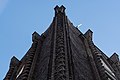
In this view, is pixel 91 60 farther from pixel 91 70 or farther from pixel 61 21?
pixel 61 21

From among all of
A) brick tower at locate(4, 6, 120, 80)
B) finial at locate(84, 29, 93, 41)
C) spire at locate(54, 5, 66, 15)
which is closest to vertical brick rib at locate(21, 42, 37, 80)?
brick tower at locate(4, 6, 120, 80)

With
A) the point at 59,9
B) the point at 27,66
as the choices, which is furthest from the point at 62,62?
the point at 59,9

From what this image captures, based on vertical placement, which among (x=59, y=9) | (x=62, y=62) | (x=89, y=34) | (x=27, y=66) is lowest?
(x=62, y=62)

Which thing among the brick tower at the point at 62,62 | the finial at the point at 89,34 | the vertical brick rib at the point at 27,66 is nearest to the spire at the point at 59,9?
the brick tower at the point at 62,62

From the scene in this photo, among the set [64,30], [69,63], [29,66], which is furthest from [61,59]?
[64,30]

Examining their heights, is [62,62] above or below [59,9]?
below

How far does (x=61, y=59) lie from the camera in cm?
1669

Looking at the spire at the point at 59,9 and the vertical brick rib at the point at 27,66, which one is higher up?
the spire at the point at 59,9

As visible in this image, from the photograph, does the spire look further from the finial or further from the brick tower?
the finial

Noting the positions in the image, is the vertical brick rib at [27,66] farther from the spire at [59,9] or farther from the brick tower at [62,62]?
the spire at [59,9]

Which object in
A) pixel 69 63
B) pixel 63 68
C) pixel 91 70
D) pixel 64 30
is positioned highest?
pixel 64 30

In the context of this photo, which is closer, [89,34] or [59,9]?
[59,9]

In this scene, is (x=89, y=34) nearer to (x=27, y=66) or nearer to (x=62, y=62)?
(x=27, y=66)

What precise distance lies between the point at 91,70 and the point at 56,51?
2.37 meters
